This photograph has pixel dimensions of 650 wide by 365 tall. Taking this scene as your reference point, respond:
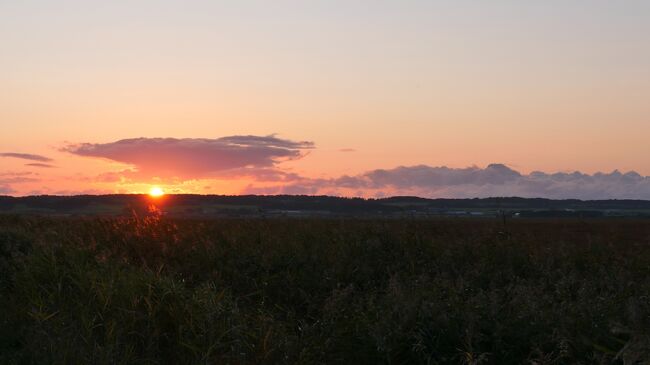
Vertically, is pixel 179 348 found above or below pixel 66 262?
below

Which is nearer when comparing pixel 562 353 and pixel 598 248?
pixel 562 353

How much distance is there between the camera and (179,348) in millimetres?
8664

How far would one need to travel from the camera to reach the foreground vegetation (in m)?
7.80

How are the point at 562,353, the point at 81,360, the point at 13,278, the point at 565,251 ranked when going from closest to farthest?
the point at 562,353 < the point at 81,360 < the point at 13,278 < the point at 565,251

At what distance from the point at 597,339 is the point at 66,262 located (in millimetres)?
9006

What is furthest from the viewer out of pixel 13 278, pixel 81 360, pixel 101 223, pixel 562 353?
pixel 101 223

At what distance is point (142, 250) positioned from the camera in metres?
15.1

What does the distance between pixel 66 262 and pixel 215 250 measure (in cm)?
314

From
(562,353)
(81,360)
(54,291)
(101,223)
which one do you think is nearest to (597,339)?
(562,353)

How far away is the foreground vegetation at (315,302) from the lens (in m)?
7.80

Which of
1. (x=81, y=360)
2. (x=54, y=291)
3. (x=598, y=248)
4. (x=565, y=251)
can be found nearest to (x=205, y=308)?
(x=81, y=360)

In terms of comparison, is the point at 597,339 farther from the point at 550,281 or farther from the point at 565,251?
the point at 565,251

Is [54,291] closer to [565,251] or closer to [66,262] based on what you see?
[66,262]

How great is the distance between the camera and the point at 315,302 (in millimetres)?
11719
